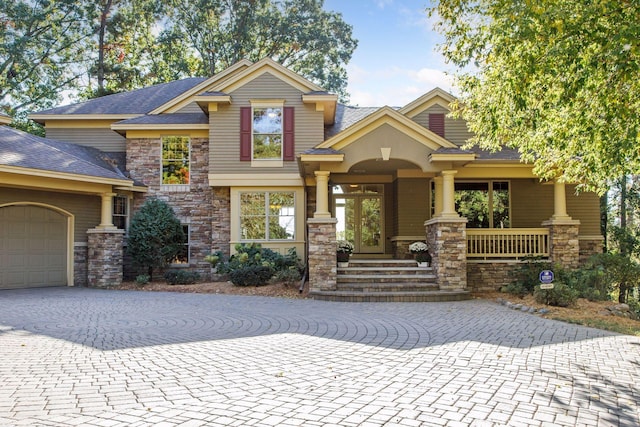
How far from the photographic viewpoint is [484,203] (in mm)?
15484

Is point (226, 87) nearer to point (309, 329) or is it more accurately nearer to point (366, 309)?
point (366, 309)

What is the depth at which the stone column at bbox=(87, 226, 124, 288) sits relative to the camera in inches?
568

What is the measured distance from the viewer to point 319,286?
11727mm

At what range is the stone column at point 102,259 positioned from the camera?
14.4 metres

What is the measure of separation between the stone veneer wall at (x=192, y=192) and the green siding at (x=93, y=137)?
2036mm

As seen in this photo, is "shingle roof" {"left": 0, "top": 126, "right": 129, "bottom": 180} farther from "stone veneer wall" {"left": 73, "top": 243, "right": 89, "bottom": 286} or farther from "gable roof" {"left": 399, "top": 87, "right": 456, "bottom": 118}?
"gable roof" {"left": 399, "top": 87, "right": 456, "bottom": 118}

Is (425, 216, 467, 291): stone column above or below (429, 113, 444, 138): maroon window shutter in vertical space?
below

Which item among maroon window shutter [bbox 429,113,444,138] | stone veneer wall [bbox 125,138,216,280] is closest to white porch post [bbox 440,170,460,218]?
maroon window shutter [bbox 429,113,444,138]

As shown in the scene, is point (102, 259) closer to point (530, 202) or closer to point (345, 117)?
point (345, 117)

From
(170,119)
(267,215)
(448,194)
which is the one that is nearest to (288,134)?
(267,215)

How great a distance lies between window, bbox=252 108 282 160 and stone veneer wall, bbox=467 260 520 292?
713 cm

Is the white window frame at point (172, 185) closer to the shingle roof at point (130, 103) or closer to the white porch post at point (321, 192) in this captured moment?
the shingle roof at point (130, 103)

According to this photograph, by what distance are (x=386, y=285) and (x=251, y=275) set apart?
3.91 metres

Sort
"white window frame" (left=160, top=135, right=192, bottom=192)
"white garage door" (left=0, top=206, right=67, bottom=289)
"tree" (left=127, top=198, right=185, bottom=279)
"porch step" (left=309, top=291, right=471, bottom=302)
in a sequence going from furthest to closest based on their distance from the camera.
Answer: "white window frame" (left=160, top=135, right=192, bottom=192), "tree" (left=127, top=198, right=185, bottom=279), "white garage door" (left=0, top=206, right=67, bottom=289), "porch step" (left=309, top=291, right=471, bottom=302)
